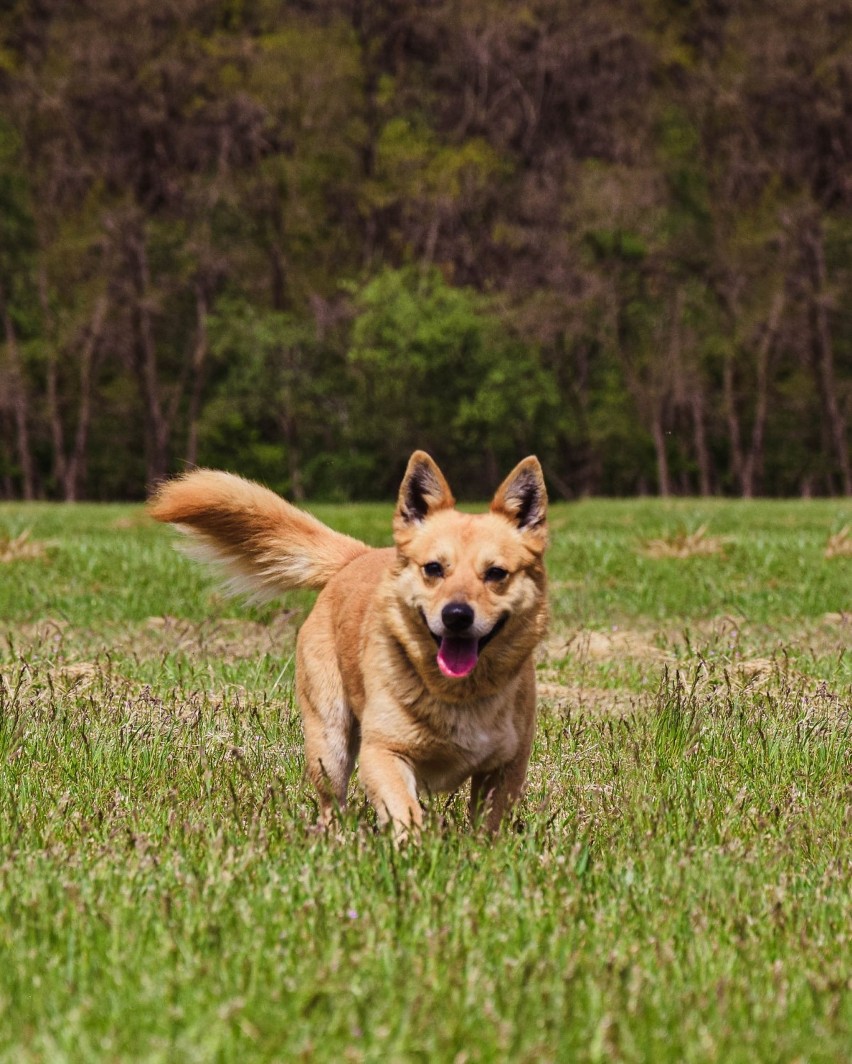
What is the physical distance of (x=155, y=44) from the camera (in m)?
41.1

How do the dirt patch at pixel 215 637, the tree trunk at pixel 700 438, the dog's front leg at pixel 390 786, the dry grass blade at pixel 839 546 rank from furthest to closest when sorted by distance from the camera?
the tree trunk at pixel 700 438
the dry grass blade at pixel 839 546
the dirt patch at pixel 215 637
the dog's front leg at pixel 390 786

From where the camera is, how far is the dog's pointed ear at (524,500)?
463cm

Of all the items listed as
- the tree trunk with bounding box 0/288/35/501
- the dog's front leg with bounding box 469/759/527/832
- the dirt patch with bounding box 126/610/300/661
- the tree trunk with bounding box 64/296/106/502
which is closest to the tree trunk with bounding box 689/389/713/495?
the tree trunk with bounding box 64/296/106/502

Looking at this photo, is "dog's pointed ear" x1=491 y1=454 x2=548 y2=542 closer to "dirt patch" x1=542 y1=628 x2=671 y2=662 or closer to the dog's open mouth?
the dog's open mouth

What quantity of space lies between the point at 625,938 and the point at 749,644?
5.66 m

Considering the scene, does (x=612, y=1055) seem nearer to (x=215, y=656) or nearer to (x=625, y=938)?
(x=625, y=938)

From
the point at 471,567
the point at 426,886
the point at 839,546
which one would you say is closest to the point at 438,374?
the point at 839,546

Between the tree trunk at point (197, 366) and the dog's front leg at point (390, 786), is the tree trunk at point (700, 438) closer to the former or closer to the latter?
the tree trunk at point (197, 366)

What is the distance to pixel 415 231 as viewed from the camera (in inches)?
1767

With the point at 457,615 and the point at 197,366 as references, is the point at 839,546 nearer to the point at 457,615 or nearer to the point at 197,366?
the point at 457,615

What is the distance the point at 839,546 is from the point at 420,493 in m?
10.1

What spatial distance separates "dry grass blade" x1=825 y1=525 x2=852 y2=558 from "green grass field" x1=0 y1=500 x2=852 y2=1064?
6.42 m

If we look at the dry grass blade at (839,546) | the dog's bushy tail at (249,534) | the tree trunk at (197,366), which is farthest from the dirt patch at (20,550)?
the tree trunk at (197,366)

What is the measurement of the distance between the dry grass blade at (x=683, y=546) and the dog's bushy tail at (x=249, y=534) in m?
8.58
